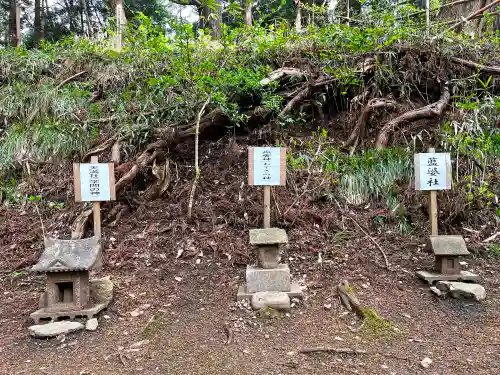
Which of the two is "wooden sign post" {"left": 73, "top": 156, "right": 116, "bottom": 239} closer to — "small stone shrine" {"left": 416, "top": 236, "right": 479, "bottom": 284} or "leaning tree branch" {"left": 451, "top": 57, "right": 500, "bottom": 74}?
"small stone shrine" {"left": 416, "top": 236, "right": 479, "bottom": 284}

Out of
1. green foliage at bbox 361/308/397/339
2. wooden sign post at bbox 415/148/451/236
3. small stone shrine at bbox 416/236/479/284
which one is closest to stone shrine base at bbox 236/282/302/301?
green foliage at bbox 361/308/397/339

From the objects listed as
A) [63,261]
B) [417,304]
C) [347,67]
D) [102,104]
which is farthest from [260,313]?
[102,104]

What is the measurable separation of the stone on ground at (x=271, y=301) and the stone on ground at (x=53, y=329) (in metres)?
1.57

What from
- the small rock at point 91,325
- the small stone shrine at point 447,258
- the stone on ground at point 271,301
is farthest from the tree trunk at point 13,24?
the small stone shrine at point 447,258

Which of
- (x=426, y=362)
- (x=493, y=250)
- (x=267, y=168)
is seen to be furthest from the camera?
(x=493, y=250)

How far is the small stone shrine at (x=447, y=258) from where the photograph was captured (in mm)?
3443

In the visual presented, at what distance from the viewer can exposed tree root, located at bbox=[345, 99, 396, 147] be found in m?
5.45

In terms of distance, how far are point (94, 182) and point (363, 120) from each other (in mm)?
4208

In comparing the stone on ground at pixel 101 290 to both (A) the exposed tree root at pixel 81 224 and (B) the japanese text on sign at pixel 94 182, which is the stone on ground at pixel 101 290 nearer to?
(B) the japanese text on sign at pixel 94 182

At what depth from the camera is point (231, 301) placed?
3.29 metres

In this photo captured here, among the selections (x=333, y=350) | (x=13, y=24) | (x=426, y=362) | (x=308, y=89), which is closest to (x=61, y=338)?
(x=333, y=350)

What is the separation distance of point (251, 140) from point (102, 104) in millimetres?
2955

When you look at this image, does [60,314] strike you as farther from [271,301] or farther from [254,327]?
[271,301]

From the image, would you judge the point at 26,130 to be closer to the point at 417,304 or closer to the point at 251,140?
the point at 251,140
